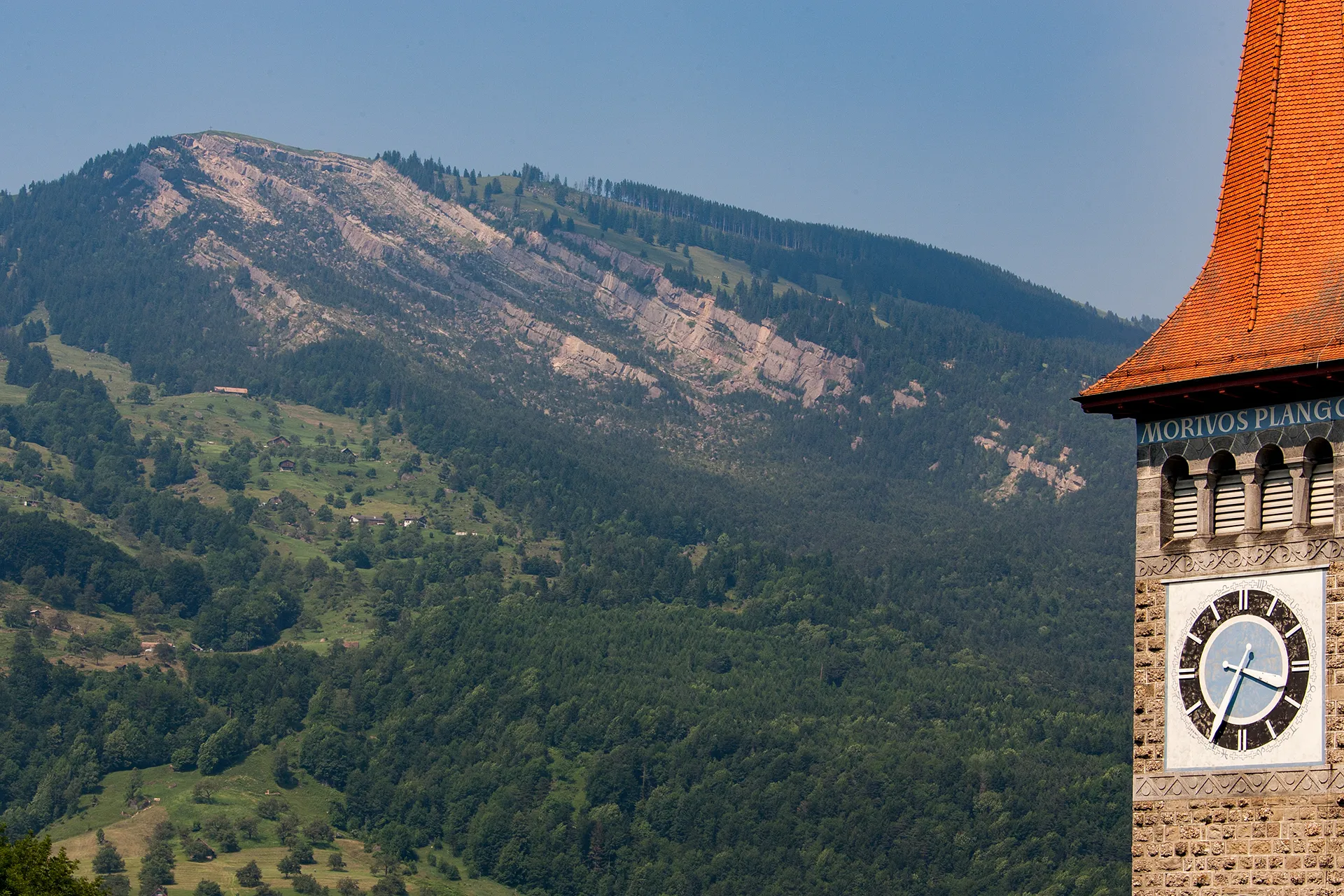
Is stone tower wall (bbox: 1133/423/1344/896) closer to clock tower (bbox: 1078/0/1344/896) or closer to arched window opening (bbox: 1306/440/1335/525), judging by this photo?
clock tower (bbox: 1078/0/1344/896)

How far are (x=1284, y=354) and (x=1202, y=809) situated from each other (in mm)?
7412

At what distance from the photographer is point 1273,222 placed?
43.3 meters

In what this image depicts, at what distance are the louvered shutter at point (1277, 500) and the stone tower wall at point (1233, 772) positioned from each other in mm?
170

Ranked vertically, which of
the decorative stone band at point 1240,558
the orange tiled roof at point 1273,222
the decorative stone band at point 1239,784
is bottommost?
the decorative stone band at point 1239,784

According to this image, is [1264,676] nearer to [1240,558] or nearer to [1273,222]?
[1240,558]

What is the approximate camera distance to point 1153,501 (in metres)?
42.8

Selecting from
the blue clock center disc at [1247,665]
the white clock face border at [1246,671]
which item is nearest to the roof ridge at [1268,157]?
the white clock face border at [1246,671]

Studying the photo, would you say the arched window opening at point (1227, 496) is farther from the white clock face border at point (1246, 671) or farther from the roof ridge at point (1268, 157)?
the roof ridge at point (1268, 157)

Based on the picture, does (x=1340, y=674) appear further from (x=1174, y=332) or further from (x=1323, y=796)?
(x=1174, y=332)

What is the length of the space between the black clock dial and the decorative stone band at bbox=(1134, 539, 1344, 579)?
1.66 ft

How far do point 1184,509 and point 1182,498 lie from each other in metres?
0.23

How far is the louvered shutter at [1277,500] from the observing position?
41.2 m

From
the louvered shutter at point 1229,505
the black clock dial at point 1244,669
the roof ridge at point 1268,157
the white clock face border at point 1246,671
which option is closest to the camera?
the white clock face border at point 1246,671

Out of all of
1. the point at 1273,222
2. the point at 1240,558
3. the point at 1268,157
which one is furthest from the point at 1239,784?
the point at 1268,157
